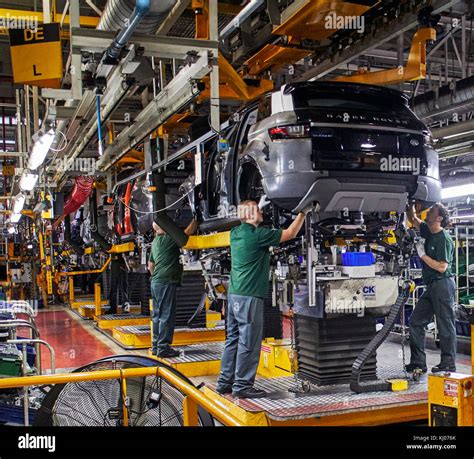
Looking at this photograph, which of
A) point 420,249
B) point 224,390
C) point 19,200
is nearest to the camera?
point 224,390

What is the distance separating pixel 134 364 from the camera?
11.6 feet

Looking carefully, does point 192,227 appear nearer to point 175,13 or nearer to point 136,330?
point 175,13

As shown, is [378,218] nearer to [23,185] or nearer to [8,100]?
[23,185]

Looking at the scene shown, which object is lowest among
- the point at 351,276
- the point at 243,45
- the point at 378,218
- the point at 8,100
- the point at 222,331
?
the point at 222,331

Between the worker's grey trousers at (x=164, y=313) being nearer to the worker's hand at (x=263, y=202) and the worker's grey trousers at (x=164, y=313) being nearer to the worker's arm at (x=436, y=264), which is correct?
the worker's hand at (x=263, y=202)

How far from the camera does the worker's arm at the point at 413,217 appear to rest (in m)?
5.51

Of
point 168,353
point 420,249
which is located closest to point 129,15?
point 420,249

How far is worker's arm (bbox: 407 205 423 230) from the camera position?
5.51m

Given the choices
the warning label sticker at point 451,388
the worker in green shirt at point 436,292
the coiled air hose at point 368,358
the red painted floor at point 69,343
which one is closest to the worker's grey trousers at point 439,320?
the worker in green shirt at point 436,292

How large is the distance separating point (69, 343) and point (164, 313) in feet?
12.9

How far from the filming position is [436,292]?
19.0 ft

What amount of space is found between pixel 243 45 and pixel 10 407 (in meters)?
4.36

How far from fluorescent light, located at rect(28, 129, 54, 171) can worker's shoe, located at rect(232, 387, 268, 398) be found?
11.7 ft
